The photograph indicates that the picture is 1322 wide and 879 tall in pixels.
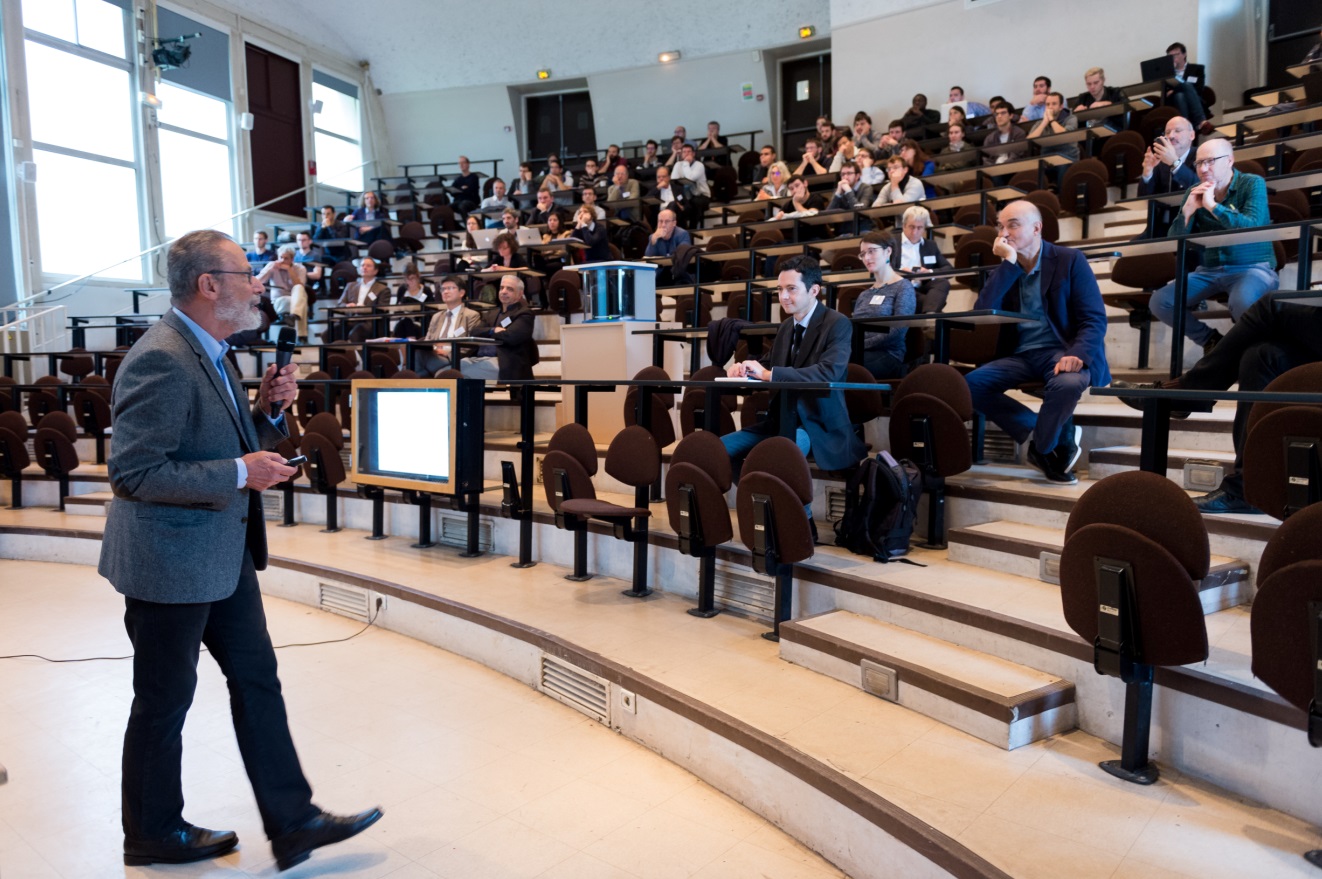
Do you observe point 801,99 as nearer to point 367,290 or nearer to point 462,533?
point 367,290

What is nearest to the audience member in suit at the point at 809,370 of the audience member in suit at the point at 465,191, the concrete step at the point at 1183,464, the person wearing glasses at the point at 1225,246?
the concrete step at the point at 1183,464

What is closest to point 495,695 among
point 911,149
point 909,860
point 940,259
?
point 909,860

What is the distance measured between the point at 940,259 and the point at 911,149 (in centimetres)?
252

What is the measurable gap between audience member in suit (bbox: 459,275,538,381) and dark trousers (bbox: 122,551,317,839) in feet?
12.2

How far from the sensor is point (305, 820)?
76.3 inches

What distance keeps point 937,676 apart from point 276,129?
13405 millimetres

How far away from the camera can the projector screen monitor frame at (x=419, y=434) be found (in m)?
3.92

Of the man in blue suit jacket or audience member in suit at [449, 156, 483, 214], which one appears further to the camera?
audience member in suit at [449, 156, 483, 214]

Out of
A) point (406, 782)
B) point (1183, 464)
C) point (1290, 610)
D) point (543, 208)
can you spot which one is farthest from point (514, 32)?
point (1290, 610)

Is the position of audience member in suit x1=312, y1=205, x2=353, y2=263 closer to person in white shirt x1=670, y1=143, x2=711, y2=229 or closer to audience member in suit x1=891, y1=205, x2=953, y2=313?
person in white shirt x1=670, y1=143, x2=711, y2=229

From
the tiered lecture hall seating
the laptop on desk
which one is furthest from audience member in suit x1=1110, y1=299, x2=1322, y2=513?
the laptop on desk

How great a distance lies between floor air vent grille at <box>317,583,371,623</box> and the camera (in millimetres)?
3807

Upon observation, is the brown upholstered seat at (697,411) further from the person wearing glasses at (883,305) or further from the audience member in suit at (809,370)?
the person wearing glasses at (883,305)

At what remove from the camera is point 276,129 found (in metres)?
12.9
